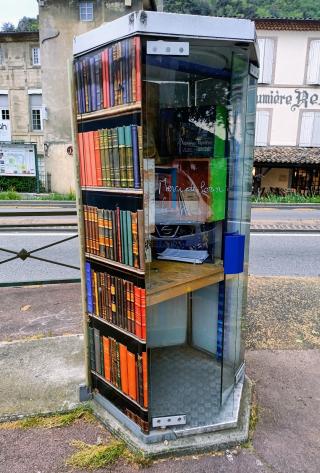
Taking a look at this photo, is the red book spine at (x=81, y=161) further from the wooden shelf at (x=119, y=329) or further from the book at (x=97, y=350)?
the book at (x=97, y=350)

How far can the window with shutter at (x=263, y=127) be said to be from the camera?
802 inches

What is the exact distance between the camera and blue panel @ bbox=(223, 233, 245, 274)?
2672 millimetres

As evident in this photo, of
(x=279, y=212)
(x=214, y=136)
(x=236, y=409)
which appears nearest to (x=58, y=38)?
(x=279, y=212)

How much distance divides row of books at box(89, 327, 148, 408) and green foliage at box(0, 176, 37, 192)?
64.8 ft

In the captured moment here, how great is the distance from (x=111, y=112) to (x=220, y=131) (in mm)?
977

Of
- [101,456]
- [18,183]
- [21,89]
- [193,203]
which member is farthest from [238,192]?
[21,89]

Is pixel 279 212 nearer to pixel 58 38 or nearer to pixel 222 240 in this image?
pixel 222 240

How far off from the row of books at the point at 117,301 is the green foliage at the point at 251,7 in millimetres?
35577

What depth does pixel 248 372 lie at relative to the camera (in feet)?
10.8

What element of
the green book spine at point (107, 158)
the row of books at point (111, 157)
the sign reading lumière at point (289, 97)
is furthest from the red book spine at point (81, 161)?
the sign reading lumière at point (289, 97)

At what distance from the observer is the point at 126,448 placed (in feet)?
7.90

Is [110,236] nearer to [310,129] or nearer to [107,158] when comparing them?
[107,158]

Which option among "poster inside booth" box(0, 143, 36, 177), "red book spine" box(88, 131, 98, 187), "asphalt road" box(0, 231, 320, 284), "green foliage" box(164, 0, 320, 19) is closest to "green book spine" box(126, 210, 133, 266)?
"red book spine" box(88, 131, 98, 187)

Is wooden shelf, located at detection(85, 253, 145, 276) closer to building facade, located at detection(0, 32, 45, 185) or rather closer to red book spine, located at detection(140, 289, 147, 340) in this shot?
red book spine, located at detection(140, 289, 147, 340)
